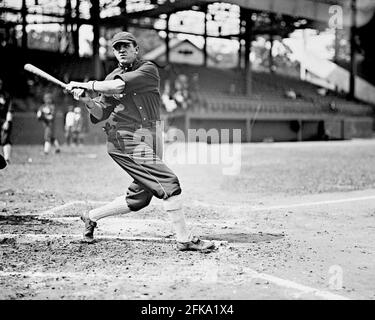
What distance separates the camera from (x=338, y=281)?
13.5ft

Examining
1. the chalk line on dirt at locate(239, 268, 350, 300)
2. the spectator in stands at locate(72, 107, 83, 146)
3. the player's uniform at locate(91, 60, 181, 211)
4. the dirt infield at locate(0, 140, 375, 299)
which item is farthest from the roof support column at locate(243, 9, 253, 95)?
the chalk line on dirt at locate(239, 268, 350, 300)

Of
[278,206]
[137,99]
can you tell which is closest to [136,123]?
[137,99]

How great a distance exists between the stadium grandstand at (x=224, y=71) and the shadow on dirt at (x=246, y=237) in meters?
21.1

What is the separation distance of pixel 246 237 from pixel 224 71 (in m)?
33.2

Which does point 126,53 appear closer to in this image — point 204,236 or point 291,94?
point 204,236

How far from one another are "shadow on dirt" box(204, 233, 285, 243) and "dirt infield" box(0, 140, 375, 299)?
12 mm

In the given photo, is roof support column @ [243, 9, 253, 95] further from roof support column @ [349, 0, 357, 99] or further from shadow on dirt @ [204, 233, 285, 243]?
shadow on dirt @ [204, 233, 285, 243]

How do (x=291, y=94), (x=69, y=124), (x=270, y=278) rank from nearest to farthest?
(x=270, y=278)
(x=69, y=124)
(x=291, y=94)

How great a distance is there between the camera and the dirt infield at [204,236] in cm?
394

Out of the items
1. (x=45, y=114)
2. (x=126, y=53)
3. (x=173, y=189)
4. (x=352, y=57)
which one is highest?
(x=352, y=57)

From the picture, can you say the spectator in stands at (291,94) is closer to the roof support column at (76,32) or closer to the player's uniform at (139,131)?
the roof support column at (76,32)

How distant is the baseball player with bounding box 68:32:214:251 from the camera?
197 inches

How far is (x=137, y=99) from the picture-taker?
512 centimetres
